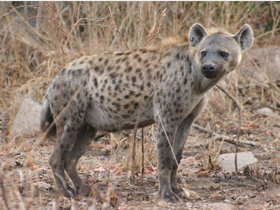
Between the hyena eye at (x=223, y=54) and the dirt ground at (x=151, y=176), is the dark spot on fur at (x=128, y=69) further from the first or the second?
the hyena eye at (x=223, y=54)

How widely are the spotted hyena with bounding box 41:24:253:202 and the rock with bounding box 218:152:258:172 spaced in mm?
831

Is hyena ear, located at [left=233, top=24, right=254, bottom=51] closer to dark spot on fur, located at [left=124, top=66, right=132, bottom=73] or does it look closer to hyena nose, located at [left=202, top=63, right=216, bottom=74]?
hyena nose, located at [left=202, top=63, right=216, bottom=74]

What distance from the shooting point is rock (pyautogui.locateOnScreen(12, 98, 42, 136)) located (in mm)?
5535

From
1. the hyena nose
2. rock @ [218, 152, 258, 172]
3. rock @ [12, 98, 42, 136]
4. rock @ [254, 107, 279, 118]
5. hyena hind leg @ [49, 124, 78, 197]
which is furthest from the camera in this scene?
rock @ [254, 107, 279, 118]

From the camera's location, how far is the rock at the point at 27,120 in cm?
554

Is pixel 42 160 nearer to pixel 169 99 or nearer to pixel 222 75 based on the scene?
pixel 169 99

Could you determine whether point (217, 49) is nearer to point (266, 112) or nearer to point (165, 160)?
point (165, 160)

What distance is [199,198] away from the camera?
3939 mm

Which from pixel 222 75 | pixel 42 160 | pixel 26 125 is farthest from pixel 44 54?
pixel 222 75

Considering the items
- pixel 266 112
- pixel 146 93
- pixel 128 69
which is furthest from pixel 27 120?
pixel 266 112

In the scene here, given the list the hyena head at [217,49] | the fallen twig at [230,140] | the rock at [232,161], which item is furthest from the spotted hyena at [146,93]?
the fallen twig at [230,140]

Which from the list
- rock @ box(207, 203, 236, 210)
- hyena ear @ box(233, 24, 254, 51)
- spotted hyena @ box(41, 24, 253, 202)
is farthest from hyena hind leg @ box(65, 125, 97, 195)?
hyena ear @ box(233, 24, 254, 51)

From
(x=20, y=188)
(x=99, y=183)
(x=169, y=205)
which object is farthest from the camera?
(x=99, y=183)

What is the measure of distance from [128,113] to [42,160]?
1.34 meters
